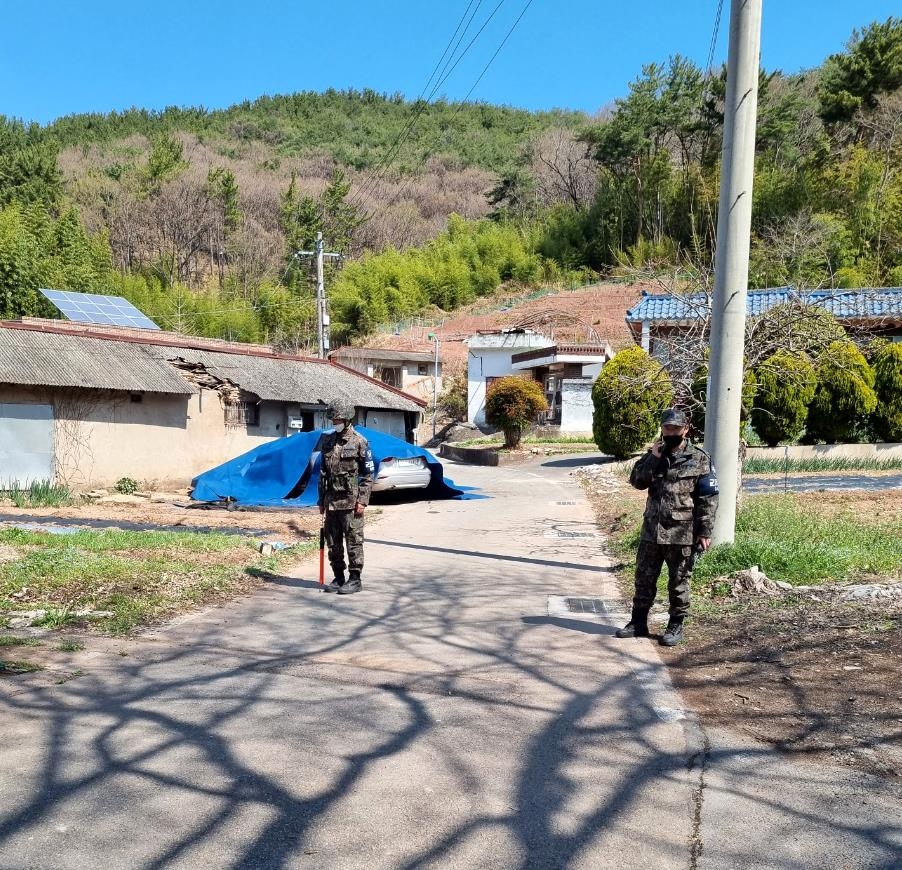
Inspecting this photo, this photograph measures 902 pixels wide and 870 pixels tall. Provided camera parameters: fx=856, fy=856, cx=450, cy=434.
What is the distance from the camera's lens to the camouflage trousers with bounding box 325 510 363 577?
840 centimetres

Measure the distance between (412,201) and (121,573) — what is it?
7779cm

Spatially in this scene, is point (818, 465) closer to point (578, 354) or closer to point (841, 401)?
point (841, 401)

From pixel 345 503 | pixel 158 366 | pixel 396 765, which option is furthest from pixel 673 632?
pixel 158 366

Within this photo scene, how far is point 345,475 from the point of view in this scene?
840 cm

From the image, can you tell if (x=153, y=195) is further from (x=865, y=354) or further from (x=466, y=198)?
(x=865, y=354)

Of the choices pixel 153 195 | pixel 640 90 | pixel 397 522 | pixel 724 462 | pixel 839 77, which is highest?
pixel 640 90

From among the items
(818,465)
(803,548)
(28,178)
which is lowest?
(803,548)

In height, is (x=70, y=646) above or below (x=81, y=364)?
below

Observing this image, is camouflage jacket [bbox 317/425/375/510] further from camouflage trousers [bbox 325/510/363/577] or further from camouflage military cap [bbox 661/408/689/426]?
camouflage military cap [bbox 661/408/689/426]

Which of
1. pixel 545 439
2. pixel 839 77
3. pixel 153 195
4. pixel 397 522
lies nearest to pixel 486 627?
pixel 397 522

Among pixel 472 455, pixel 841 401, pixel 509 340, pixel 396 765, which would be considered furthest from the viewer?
pixel 509 340

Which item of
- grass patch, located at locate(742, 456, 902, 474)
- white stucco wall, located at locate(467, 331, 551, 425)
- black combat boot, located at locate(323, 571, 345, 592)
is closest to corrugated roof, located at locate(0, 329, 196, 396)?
black combat boot, located at locate(323, 571, 345, 592)

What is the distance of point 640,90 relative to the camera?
6600cm

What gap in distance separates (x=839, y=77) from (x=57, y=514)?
4919 cm
